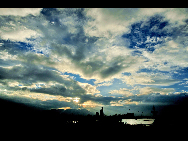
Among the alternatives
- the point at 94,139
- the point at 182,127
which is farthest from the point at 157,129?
the point at 94,139

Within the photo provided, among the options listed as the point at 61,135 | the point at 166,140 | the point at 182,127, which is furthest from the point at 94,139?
the point at 182,127

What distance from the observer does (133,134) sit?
21969 mm
